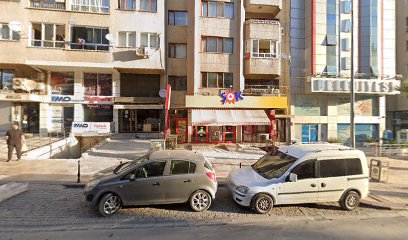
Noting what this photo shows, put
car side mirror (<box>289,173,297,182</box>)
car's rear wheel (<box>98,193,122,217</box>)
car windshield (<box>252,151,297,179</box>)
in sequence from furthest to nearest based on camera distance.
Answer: car windshield (<box>252,151,297,179</box>), car side mirror (<box>289,173,297,182</box>), car's rear wheel (<box>98,193,122,217</box>)

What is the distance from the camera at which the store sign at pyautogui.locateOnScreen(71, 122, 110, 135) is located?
18861 millimetres

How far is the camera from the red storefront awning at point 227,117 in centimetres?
1741

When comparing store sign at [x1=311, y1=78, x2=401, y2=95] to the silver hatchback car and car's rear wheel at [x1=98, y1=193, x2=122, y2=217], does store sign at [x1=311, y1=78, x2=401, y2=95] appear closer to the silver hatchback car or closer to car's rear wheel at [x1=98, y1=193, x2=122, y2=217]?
the silver hatchback car

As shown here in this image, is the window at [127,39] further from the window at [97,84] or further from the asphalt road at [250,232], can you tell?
the asphalt road at [250,232]

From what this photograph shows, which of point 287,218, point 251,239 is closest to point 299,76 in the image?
point 287,218

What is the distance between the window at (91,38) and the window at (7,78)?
20.3 feet

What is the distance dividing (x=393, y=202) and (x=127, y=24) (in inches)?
804

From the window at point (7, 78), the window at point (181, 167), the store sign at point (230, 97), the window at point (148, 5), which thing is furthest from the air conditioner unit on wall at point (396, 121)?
the window at point (7, 78)

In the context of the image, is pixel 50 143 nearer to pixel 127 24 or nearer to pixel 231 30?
pixel 127 24

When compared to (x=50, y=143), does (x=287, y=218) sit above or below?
below

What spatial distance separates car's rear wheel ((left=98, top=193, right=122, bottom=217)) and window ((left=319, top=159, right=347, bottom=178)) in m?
6.00

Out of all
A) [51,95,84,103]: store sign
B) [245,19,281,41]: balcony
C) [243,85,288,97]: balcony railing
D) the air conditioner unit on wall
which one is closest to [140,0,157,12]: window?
[245,19,281,41]: balcony

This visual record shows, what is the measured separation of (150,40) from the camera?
19953 millimetres

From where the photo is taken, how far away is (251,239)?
5.32m
